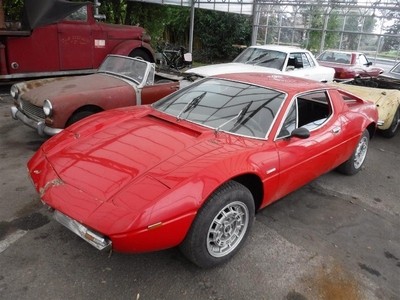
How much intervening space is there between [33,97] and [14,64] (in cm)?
337

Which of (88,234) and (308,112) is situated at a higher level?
(308,112)

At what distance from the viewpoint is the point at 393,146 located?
6383 millimetres

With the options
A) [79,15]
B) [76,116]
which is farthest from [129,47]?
[76,116]

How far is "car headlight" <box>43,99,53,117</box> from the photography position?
14.8 ft

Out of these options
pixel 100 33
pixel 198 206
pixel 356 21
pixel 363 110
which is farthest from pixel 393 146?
pixel 356 21

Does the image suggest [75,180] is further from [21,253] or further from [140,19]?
[140,19]

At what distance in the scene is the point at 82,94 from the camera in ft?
15.9

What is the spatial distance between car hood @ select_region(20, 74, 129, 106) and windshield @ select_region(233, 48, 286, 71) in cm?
421

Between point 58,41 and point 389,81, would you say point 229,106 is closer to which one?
point 58,41

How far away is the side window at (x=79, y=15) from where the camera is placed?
815 cm

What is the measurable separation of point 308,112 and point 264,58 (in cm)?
522

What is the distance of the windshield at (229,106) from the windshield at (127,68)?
2.07 meters

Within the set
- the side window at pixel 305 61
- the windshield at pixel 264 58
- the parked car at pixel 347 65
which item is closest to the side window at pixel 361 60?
the parked car at pixel 347 65

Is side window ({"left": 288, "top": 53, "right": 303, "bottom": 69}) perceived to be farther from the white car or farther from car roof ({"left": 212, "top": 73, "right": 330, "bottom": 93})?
car roof ({"left": 212, "top": 73, "right": 330, "bottom": 93})
